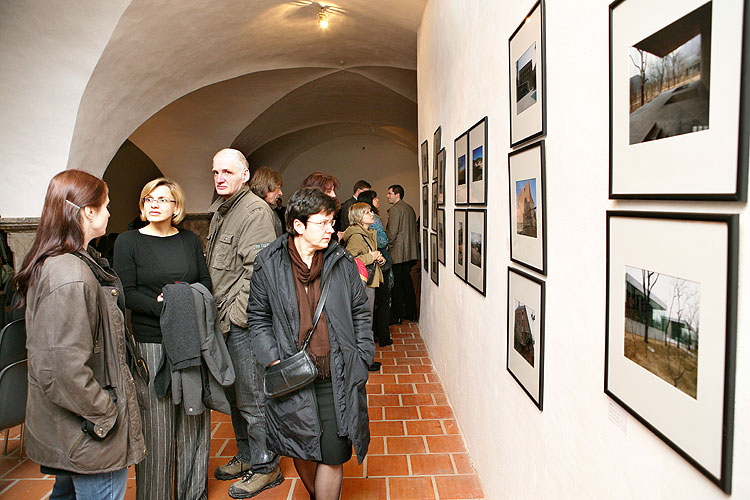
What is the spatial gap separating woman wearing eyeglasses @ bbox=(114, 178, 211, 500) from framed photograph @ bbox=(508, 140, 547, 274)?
1.71 metres

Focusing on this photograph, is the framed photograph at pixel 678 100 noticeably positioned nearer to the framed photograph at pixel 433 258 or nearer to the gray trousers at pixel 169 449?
the gray trousers at pixel 169 449

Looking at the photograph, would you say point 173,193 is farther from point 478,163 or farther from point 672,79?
point 672,79

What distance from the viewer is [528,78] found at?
2053 mm

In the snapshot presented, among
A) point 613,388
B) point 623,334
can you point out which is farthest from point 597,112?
point 613,388

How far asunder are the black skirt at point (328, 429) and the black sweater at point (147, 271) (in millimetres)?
953

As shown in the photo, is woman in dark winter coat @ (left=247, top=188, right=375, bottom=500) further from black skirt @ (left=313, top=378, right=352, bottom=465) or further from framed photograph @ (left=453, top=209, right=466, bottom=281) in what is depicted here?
framed photograph @ (left=453, top=209, right=466, bottom=281)

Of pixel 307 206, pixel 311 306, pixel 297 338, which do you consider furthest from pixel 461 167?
pixel 297 338

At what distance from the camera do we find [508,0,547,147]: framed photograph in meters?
1.88

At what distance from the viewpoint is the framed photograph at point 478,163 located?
9.55ft

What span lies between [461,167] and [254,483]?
2401 millimetres

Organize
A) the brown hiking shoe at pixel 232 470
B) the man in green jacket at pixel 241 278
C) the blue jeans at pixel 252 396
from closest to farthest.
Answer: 1. the man in green jacket at pixel 241 278
2. the blue jeans at pixel 252 396
3. the brown hiking shoe at pixel 232 470

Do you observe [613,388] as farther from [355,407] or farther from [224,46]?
[224,46]

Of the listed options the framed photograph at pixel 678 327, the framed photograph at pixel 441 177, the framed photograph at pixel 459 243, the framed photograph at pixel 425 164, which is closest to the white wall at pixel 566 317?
the framed photograph at pixel 678 327

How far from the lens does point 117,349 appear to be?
2.05 meters
